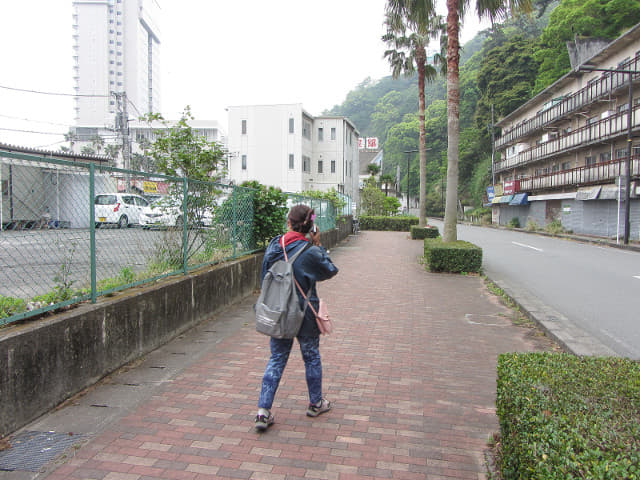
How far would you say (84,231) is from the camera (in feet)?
14.4

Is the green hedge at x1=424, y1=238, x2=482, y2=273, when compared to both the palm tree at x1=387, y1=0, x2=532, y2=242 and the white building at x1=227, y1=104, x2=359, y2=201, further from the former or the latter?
the white building at x1=227, y1=104, x2=359, y2=201

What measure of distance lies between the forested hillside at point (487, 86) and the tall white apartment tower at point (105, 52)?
209 feet

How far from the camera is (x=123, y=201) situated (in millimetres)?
5012

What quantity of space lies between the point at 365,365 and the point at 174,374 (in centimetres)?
194

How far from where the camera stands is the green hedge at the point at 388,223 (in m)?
34.8

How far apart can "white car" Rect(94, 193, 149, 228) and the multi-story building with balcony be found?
758 inches

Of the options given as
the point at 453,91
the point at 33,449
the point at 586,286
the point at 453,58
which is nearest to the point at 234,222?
the point at 33,449

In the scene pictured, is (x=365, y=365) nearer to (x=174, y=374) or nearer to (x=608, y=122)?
(x=174, y=374)

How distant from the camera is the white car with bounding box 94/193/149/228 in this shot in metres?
4.60

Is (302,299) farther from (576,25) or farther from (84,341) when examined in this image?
(576,25)

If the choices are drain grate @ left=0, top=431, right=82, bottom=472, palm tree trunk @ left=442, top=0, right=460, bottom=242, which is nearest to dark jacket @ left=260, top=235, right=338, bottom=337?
drain grate @ left=0, top=431, right=82, bottom=472

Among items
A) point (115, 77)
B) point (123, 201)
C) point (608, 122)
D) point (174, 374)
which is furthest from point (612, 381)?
point (115, 77)

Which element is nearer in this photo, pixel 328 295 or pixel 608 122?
pixel 328 295

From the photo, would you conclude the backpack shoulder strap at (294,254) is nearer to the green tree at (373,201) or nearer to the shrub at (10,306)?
the shrub at (10,306)
